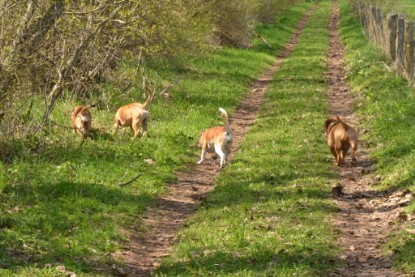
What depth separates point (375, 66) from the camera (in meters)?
26.2

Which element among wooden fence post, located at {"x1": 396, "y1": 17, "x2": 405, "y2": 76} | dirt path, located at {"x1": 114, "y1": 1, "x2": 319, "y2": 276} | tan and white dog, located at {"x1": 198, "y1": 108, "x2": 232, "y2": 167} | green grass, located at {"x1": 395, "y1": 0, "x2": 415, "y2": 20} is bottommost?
green grass, located at {"x1": 395, "y1": 0, "x2": 415, "y2": 20}

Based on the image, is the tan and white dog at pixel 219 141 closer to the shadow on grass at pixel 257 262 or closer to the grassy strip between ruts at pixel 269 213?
the grassy strip between ruts at pixel 269 213

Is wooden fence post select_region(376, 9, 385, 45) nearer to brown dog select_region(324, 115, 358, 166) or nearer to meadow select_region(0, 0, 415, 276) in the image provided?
meadow select_region(0, 0, 415, 276)

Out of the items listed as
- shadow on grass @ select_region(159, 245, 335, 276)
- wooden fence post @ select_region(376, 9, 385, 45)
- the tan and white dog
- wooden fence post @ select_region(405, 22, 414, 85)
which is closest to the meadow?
shadow on grass @ select_region(159, 245, 335, 276)

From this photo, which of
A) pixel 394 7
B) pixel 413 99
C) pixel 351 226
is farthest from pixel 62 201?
pixel 394 7

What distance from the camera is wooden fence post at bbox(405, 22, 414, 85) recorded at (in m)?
21.0

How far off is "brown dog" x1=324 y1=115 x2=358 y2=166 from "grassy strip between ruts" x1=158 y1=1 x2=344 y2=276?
24cm

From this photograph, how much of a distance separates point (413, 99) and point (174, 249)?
10612 millimetres

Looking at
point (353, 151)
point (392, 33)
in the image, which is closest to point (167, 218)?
point (353, 151)

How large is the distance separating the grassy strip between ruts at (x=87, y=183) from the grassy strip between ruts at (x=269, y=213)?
240 millimetres

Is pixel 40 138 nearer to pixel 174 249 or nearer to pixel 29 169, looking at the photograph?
pixel 29 169

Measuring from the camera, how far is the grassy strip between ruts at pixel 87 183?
9.06 m

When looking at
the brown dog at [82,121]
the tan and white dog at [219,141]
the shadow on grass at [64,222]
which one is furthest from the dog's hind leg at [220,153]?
the brown dog at [82,121]

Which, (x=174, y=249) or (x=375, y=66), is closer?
(x=174, y=249)
